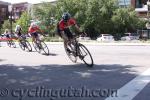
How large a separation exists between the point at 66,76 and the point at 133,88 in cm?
260

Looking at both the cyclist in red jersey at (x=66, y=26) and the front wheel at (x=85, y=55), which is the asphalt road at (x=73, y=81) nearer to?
the front wheel at (x=85, y=55)

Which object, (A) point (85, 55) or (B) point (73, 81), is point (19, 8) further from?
(B) point (73, 81)

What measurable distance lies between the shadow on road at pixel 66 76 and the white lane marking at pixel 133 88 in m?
0.19

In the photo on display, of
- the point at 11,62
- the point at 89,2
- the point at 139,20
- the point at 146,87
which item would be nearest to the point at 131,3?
the point at 139,20

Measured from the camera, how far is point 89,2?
2734 inches

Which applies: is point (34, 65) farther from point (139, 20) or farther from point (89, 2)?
point (139, 20)

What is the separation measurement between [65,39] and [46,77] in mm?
2614

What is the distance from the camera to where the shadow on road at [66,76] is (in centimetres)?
995

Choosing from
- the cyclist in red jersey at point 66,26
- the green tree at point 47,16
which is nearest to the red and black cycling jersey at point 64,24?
the cyclist in red jersey at point 66,26

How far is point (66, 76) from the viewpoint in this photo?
11.4 meters

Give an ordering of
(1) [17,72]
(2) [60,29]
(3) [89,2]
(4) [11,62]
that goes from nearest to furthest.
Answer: (1) [17,72], (2) [60,29], (4) [11,62], (3) [89,2]

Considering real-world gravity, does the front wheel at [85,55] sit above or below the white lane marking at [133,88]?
above

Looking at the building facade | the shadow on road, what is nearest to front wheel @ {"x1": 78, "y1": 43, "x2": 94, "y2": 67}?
the shadow on road

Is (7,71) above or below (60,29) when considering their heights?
below
